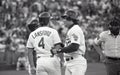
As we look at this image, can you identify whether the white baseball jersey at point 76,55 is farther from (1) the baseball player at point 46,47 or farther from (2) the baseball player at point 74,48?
(1) the baseball player at point 46,47

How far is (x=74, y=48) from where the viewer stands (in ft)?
21.0

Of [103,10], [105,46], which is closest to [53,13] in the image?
[103,10]

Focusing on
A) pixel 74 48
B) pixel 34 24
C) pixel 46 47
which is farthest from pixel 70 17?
pixel 34 24

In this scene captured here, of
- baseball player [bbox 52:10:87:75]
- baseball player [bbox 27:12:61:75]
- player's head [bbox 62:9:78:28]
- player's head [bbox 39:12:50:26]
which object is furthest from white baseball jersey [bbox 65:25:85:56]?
player's head [bbox 39:12:50:26]

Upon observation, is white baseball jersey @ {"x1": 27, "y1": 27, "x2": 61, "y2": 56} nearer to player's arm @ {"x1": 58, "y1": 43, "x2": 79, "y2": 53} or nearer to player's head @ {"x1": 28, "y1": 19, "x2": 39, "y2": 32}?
player's arm @ {"x1": 58, "y1": 43, "x2": 79, "y2": 53}

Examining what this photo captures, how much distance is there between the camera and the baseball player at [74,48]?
641 cm

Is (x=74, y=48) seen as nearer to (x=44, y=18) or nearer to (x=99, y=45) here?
(x=44, y=18)

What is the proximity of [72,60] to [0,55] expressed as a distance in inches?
480

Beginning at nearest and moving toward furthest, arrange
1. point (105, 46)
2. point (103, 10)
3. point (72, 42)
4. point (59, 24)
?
point (72, 42)
point (105, 46)
point (59, 24)
point (103, 10)

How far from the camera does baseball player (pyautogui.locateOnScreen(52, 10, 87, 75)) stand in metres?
6.41

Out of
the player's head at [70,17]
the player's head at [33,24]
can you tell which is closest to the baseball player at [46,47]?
the player's head at [70,17]

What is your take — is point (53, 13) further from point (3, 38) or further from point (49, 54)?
point (49, 54)

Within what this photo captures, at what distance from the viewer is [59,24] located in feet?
66.0

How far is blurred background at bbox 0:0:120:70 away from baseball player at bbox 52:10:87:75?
36.8 ft
